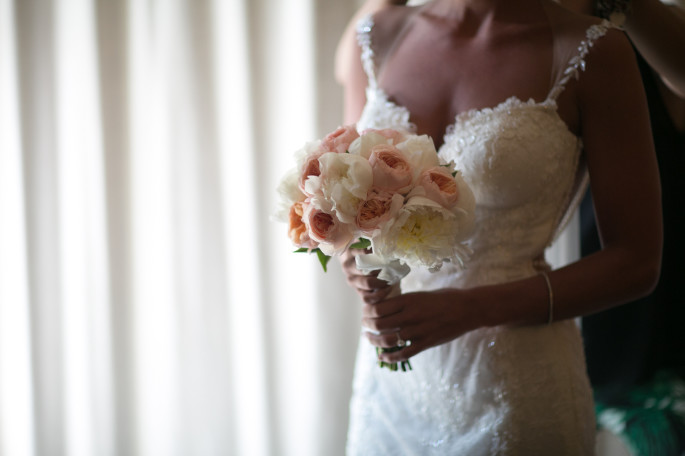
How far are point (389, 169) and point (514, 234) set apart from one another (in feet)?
1.68

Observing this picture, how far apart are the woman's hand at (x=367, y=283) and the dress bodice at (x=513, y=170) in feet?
0.69

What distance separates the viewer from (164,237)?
7.22 ft

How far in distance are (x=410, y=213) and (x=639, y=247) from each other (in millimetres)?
602

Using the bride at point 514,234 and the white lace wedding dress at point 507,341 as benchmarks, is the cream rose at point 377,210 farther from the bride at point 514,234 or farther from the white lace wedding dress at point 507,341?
the white lace wedding dress at point 507,341

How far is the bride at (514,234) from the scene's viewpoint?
126 centimetres

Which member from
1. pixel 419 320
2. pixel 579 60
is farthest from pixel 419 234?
pixel 579 60

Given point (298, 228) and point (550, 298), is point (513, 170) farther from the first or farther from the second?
point (298, 228)

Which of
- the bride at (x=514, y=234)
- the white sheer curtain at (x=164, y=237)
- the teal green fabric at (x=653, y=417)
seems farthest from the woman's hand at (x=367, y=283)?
the teal green fabric at (x=653, y=417)

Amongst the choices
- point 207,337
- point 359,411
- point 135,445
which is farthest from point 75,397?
point 359,411

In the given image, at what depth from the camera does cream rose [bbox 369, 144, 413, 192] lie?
3.19ft

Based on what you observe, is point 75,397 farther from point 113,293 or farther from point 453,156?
point 453,156

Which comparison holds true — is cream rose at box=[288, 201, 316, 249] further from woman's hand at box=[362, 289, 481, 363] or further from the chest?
the chest

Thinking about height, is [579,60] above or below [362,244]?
above

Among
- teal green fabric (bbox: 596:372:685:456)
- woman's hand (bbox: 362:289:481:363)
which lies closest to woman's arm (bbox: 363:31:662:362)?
woman's hand (bbox: 362:289:481:363)
